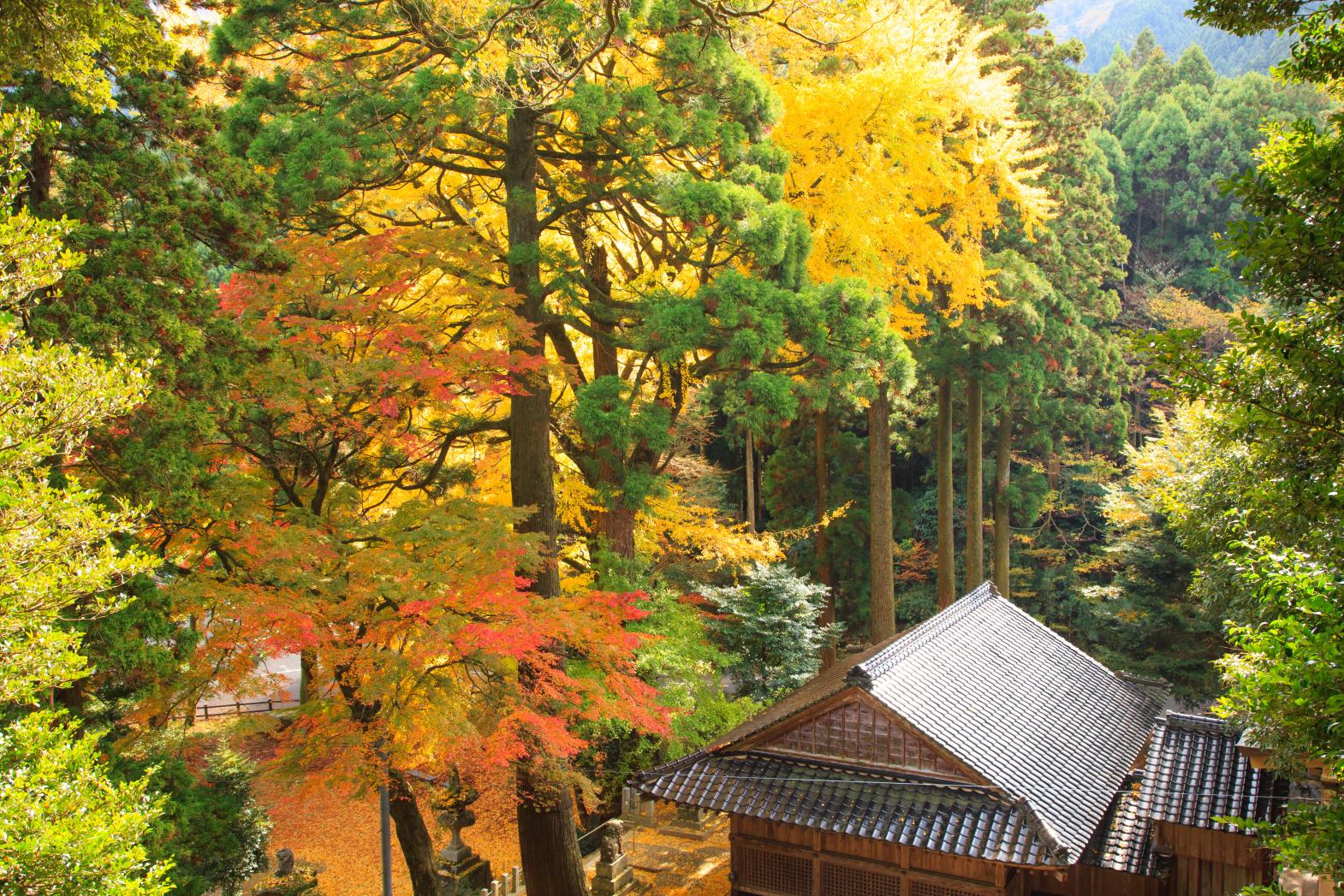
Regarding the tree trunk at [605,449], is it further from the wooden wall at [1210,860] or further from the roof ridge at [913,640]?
the wooden wall at [1210,860]

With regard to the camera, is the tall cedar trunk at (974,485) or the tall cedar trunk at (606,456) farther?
the tall cedar trunk at (974,485)

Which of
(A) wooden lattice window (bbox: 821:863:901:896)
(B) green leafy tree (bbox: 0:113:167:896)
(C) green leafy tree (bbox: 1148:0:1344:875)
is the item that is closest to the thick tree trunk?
(A) wooden lattice window (bbox: 821:863:901:896)

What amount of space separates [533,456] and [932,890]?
6.24 m

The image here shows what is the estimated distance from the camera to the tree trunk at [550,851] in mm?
10391

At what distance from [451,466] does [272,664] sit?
20.8 metres

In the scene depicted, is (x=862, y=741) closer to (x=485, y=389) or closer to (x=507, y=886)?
(x=507, y=886)

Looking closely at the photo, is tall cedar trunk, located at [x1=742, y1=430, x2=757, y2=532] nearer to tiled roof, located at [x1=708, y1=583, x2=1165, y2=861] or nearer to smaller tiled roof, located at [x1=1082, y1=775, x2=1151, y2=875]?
tiled roof, located at [x1=708, y1=583, x2=1165, y2=861]

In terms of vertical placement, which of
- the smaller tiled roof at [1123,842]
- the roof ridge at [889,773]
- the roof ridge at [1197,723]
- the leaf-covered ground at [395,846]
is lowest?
the leaf-covered ground at [395,846]

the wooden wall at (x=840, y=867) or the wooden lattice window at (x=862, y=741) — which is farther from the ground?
the wooden lattice window at (x=862, y=741)

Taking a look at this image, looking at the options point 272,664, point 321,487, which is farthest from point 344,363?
point 272,664

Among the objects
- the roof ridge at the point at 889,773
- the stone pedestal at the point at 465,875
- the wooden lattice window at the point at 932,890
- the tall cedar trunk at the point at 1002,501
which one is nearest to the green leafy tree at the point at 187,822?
the stone pedestal at the point at 465,875

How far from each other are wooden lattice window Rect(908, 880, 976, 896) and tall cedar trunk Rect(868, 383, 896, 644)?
28.5 feet

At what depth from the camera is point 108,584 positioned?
4.86 m

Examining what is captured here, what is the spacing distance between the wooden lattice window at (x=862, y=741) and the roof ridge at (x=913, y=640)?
0.43 m
